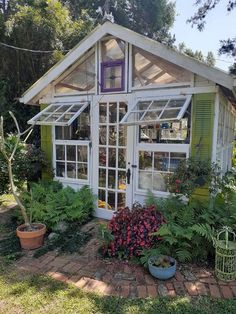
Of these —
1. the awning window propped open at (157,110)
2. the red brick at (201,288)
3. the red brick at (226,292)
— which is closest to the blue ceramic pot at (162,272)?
the red brick at (201,288)

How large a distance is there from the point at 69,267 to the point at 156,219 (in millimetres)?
1505

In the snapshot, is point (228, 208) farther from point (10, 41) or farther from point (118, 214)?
point (10, 41)

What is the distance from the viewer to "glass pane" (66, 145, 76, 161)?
590 cm

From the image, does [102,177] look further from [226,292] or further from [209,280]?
[226,292]

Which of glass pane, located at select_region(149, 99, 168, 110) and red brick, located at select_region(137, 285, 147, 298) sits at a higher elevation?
glass pane, located at select_region(149, 99, 168, 110)

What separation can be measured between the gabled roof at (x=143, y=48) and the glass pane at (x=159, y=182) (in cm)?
197

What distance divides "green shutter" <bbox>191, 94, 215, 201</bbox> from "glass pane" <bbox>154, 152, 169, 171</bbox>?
1.67 feet

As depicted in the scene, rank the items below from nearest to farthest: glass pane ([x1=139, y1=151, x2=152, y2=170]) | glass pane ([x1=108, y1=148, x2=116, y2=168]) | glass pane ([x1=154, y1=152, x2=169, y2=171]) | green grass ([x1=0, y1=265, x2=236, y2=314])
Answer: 1. green grass ([x1=0, y1=265, x2=236, y2=314])
2. glass pane ([x1=154, y1=152, x2=169, y2=171])
3. glass pane ([x1=139, y1=151, x2=152, y2=170])
4. glass pane ([x1=108, y1=148, x2=116, y2=168])

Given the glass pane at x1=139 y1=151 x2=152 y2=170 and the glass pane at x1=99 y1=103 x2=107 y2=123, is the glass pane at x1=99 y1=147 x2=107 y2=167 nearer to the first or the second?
Answer: the glass pane at x1=99 y1=103 x2=107 y2=123

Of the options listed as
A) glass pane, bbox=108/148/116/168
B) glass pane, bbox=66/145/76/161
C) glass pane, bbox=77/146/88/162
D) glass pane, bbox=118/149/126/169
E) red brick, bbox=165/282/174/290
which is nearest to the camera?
red brick, bbox=165/282/174/290

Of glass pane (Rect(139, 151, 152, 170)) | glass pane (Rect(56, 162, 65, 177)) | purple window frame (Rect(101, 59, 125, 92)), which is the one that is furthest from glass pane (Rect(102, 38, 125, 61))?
glass pane (Rect(56, 162, 65, 177))

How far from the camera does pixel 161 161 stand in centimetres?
491

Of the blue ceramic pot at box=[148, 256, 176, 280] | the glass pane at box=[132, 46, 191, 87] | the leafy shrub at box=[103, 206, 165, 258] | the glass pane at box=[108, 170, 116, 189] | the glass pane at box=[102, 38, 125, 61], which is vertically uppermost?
the glass pane at box=[102, 38, 125, 61]

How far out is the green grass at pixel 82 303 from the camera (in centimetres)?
274
